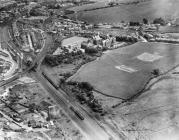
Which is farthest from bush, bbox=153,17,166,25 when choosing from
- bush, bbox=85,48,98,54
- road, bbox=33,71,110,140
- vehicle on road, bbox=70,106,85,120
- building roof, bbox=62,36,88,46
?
vehicle on road, bbox=70,106,85,120

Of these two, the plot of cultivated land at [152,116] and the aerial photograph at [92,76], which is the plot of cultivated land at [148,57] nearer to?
the aerial photograph at [92,76]

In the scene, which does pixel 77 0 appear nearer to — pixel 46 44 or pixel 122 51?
pixel 46 44

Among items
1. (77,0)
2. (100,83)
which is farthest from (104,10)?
(100,83)

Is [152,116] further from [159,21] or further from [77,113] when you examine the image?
[159,21]

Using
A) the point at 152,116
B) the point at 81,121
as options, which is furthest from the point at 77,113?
the point at 152,116

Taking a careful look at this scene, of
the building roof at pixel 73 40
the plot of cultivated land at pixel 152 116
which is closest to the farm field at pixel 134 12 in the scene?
the building roof at pixel 73 40

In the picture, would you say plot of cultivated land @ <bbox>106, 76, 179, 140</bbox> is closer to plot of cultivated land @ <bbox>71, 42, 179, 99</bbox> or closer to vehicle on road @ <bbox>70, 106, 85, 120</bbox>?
plot of cultivated land @ <bbox>71, 42, 179, 99</bbox>
